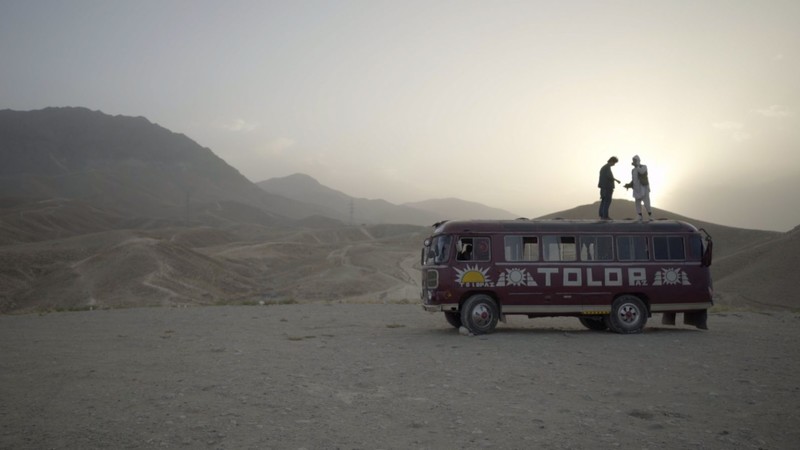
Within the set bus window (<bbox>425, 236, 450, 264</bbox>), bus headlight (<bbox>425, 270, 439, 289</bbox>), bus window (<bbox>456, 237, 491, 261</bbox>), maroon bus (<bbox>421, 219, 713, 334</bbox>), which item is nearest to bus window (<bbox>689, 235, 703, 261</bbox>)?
maroon bus (<bbox>421, 219, 713, 334</bbox>)

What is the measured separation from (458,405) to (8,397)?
7213mm

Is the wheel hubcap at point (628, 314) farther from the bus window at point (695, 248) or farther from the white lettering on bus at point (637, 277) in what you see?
the bus window at point (695, 248)

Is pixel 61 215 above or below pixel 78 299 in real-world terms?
above

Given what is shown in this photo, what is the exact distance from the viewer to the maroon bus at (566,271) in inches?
644

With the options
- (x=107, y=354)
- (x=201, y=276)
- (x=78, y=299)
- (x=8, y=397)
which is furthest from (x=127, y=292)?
(x=8, y=397)

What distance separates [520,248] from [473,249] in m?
1.38

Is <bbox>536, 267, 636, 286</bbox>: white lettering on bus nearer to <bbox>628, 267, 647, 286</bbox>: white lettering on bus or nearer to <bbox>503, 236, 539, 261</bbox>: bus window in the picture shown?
<bbox>628, 267, 647, 286</bbox>: white lettering on bus

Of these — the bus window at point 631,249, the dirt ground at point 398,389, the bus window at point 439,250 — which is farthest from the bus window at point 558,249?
the bus window at point 439,250

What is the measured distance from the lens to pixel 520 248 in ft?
54.6

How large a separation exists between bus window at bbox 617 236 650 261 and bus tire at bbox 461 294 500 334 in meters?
4.12

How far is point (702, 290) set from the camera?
55.6ft

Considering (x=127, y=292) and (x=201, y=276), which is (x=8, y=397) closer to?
(x=127, y=292)

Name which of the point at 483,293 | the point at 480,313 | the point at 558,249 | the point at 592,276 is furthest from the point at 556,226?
the point at 480,313

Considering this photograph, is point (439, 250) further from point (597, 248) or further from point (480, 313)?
point (597, 248)
